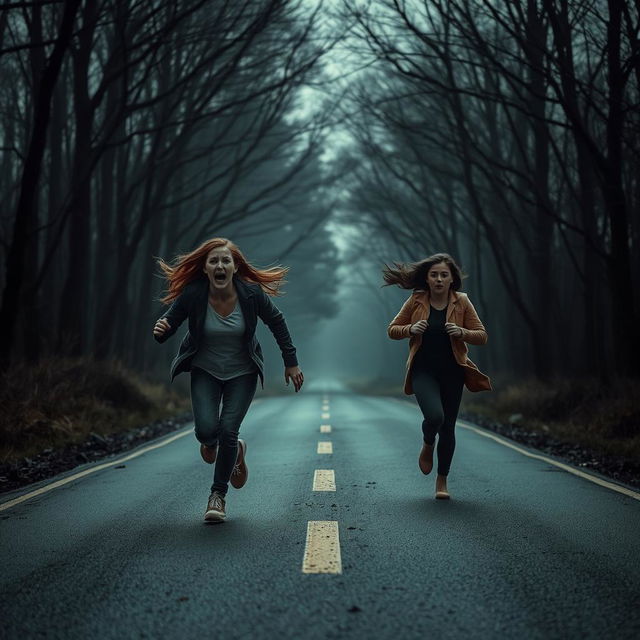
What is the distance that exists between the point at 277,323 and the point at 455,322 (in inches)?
58.8

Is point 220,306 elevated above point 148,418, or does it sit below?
above

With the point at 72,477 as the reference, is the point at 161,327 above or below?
above

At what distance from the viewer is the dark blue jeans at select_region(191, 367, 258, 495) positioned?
593 centimetres

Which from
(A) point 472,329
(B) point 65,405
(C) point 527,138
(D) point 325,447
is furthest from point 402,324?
(C) point 527,138

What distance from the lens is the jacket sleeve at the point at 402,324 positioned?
6.73 meters

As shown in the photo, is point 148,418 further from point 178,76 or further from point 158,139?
point 178,76

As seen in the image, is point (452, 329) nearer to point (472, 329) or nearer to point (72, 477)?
point (472, 329)

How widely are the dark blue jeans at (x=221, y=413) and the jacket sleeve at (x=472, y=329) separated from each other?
176cm

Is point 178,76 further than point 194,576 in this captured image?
Yes

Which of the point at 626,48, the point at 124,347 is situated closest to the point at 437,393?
the point at 626,48

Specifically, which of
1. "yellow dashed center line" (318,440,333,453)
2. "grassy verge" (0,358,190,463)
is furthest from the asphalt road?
"grassy verge" (0,358,190,463)

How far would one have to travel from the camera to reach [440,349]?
686 cm

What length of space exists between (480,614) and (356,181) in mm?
25809

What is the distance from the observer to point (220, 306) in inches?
241
